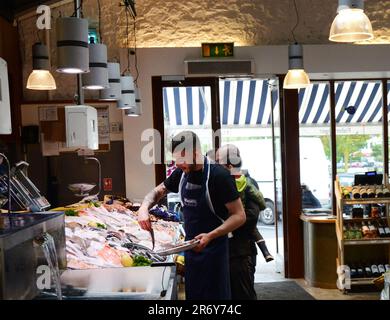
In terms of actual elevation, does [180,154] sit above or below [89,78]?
below

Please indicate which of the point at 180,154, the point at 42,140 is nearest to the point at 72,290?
the point at 180,154

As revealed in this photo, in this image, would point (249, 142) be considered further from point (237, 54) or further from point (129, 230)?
point (129, 230)

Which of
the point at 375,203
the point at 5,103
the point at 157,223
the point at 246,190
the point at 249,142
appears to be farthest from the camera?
the point at 249,142

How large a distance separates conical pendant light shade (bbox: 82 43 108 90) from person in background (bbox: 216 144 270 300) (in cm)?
114

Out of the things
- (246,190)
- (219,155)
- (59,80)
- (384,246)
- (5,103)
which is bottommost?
(384,246)

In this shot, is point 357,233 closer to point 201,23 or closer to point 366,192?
point 366,192

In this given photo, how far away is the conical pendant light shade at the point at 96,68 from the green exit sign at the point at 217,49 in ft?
10.0

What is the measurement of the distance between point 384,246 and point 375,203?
55 cm

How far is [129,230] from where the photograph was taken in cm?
370

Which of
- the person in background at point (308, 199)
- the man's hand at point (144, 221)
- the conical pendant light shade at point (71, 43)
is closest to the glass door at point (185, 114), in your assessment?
the person in background at point (308, 199)

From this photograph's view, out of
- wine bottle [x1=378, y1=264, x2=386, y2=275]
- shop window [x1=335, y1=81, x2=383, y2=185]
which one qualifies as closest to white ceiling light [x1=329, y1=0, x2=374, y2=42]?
wine bottle [x1=378, y1=264, x2=386, y2=275]

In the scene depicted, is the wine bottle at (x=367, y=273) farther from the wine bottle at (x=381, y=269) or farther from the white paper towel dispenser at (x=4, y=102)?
the white paper towel dispenser at (x=4, y=102)

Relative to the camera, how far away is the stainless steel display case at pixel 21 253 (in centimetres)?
143

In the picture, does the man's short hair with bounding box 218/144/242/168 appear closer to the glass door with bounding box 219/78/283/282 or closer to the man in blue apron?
the man in blue apron
